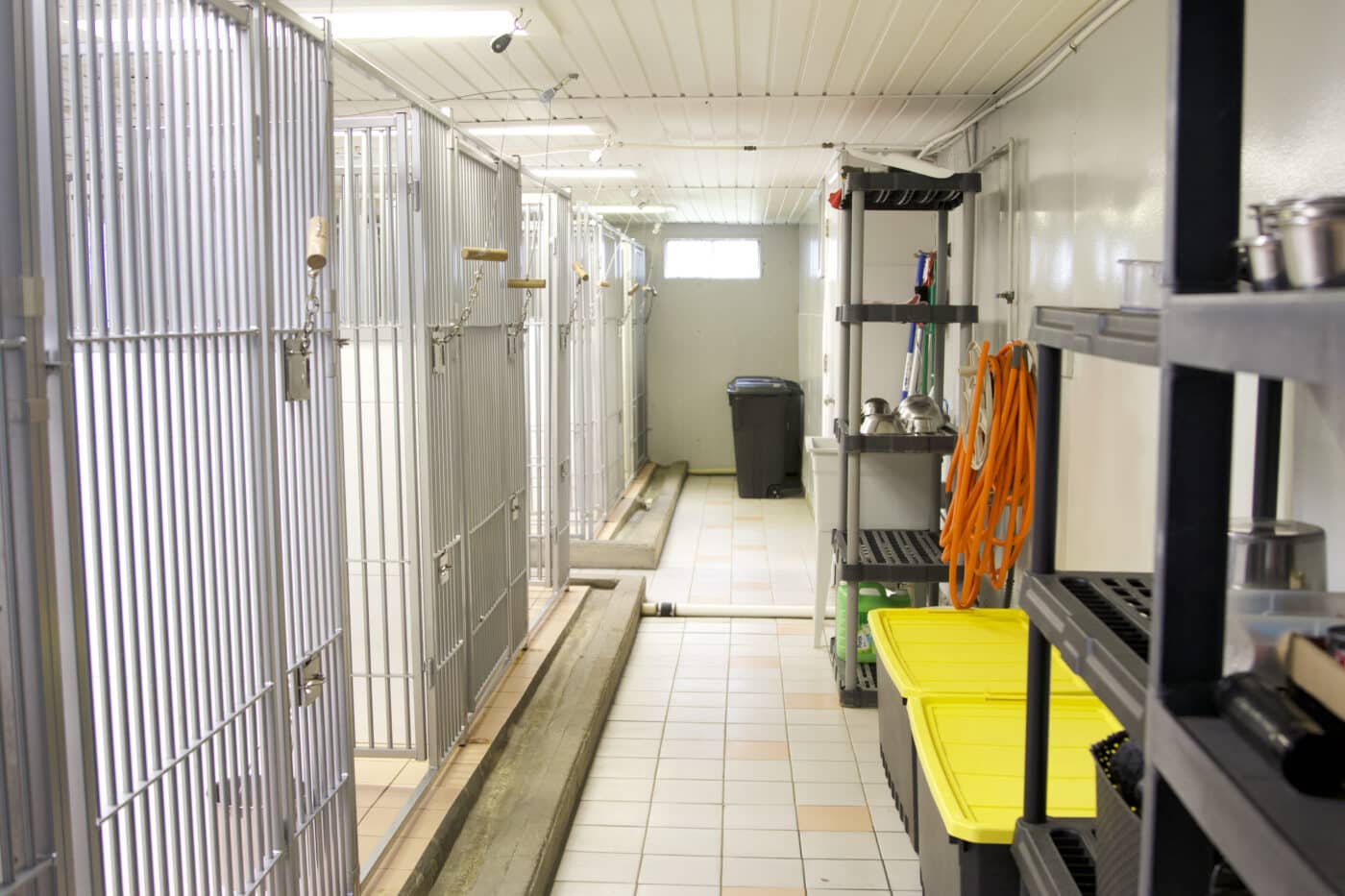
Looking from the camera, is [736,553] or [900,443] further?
[736,553]

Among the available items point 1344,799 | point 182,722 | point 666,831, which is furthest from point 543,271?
point 1344,799

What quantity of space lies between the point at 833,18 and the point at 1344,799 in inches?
126

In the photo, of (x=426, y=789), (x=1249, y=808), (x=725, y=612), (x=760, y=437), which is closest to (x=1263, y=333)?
(x=1249, y=808)

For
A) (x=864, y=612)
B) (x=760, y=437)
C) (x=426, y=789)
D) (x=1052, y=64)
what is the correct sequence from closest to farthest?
(x=426, y=789), (x=1052, y=64), (x=864, y=612), (x=760, y=437)

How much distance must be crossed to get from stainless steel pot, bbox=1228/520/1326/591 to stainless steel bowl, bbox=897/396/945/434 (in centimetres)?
306

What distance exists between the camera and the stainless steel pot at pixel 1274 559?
1375 mm

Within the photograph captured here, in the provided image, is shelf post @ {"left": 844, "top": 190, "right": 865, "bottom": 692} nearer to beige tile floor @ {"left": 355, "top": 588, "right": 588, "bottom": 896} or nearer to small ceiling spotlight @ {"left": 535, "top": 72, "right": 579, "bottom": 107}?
small ceiling spotlight @ {"left": 535, "top": 72, "right": 579, "bottom": 107}

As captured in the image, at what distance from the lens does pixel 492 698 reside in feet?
14.0

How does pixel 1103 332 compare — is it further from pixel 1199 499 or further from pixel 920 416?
pixel 920 416

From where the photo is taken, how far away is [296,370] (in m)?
2.26

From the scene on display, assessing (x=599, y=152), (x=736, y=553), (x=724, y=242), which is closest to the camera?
(x=599, y=152)

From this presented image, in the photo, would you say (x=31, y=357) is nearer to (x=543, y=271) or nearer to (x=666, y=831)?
(x=666, y=831)

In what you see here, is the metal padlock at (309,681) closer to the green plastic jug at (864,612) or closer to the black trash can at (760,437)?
the green plastic jug at (864,612)

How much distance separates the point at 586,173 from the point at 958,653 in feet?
16.6
